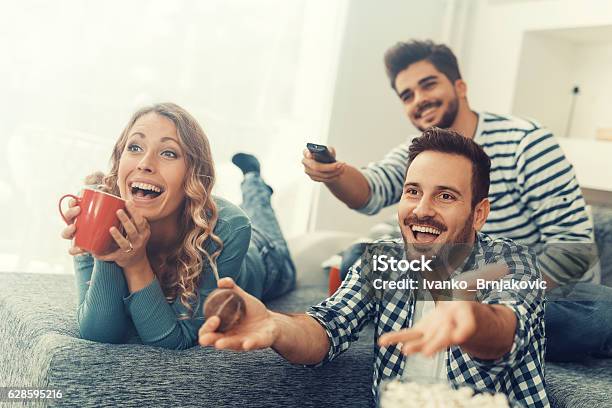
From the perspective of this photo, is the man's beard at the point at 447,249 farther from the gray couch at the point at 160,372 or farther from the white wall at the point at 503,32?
the white wall at the point at 503,32

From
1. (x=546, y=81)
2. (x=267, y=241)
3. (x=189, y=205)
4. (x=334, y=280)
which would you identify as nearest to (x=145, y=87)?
(x=267, y=241)

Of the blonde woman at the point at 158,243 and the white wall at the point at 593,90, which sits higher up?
the white wall at the point at 593,90

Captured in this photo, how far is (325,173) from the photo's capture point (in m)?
1.40

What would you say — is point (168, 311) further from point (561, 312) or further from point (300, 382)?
point (561, 312)

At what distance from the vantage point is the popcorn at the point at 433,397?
30.5 inches

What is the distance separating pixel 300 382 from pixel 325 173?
403mm

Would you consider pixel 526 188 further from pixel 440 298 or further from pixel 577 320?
pixel 440 298

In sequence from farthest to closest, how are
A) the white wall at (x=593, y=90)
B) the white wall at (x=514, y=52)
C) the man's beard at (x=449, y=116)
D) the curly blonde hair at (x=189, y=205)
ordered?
the white wall at (x=593, y=90), the white wall at (x=514, y=52), the man's beard at (x=449, y=116), the curly blonde hair at (x=189, y=205)

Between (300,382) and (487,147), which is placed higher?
(487,147)

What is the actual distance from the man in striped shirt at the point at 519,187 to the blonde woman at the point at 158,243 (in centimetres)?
26

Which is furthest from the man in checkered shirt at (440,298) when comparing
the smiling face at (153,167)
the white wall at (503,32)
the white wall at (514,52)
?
the white wall at (503,32)

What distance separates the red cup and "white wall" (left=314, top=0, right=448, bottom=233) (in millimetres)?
1421

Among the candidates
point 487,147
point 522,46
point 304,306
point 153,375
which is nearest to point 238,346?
point 153,375

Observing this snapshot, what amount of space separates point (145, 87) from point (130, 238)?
100 centimetres
